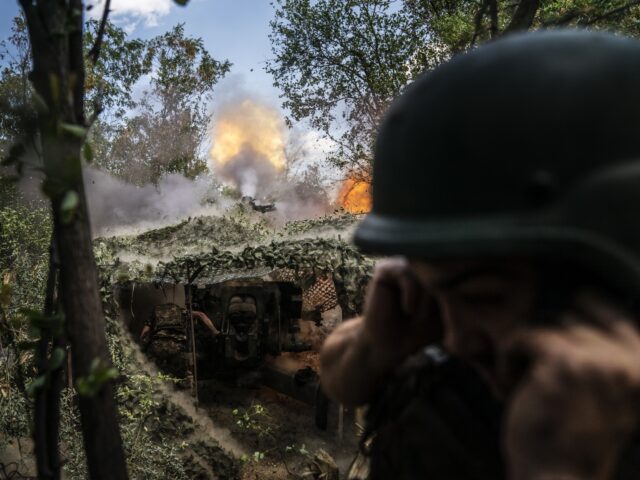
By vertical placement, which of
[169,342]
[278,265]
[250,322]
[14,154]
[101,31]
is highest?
[101,31]

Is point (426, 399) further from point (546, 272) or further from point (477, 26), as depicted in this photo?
point (477, 26)

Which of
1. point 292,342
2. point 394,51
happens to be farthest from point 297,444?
point 394,51

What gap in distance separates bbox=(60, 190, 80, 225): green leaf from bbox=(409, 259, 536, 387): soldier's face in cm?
80

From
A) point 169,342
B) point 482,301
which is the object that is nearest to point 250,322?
point 169,342

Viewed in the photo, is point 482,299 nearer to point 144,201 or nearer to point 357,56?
point 357,56

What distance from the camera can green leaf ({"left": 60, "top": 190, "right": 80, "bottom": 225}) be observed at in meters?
1.17

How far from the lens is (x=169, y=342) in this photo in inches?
383

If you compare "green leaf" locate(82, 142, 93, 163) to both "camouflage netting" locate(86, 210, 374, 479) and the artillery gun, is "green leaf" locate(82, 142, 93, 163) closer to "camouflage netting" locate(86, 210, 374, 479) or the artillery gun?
"camouflage netting" locate(86, 210, 374, 479)

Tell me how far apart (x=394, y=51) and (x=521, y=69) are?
14.8m

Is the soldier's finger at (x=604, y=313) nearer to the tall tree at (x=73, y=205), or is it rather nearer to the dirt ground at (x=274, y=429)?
the tall tree at (x=73, y=205)

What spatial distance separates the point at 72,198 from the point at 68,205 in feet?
0.09

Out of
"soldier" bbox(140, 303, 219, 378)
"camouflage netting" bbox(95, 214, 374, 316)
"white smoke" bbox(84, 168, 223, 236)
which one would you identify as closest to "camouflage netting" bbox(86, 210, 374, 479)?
"camouflage netting" bbox(95, 214, 374, 316)

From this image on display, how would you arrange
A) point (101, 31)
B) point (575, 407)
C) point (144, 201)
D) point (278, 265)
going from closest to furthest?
point (575, 407) → point (101, 31) → point (278, 265) → point (144, 201)

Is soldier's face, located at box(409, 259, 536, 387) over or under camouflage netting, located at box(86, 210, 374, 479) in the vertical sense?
over
